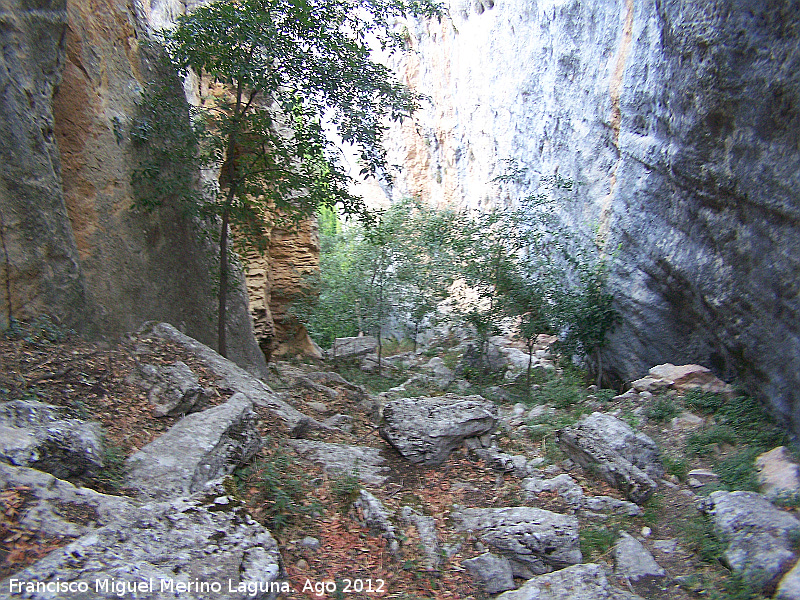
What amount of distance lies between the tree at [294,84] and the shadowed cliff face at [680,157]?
364 centimetres

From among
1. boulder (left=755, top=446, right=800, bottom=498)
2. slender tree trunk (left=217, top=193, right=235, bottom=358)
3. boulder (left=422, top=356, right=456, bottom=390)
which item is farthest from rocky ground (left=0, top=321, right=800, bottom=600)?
boulder (left=422, top=356, right=456, bottom=390)

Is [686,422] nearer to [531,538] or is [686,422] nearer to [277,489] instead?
[531,538]

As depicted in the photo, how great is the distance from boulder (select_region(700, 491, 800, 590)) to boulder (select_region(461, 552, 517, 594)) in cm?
177

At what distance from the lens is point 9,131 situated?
4.86 meters

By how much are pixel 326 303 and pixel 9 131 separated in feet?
29.6

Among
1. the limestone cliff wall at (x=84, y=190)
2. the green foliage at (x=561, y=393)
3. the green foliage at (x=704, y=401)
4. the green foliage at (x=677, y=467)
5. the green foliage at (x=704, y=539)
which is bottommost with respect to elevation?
the green foliage at (x=704, y=539)

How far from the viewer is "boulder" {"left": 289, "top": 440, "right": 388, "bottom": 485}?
551 centimetres

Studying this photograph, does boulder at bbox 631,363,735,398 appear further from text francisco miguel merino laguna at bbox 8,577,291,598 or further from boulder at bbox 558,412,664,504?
text francisco miguel merino laguna at bbox 8,577,291,598

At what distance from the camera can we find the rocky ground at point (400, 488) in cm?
370

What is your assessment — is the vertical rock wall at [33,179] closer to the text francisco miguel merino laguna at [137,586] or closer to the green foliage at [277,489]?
the green foliage at [277,489]

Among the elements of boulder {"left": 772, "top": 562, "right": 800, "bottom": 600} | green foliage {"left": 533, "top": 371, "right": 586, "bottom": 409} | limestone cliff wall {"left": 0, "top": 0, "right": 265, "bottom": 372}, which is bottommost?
boulder {"left": 772, "top": 562, "right": 800, "bottom": 600}

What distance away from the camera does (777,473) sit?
5258mm

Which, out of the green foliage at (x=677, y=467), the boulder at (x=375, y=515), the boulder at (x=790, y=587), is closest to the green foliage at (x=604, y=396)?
the green foliage at (x=677, y=467)

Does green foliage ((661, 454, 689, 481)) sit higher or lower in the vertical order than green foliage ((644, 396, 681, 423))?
lower
